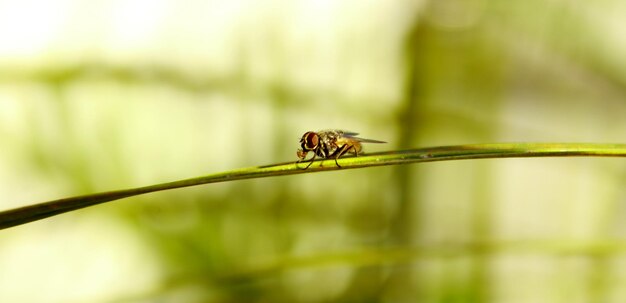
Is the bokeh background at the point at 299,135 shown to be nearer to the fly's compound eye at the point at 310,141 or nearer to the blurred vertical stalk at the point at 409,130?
the blurred vertical stalk at the point at 409,130

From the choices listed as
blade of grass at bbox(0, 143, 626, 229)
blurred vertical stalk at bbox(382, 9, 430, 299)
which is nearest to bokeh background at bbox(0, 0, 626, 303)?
blurred vertical stalk at bbox(382, 9, 430, 299)

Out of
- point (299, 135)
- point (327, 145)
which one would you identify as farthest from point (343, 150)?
point (299, 135)

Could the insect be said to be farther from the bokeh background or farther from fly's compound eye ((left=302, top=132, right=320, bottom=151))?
the bokeh background

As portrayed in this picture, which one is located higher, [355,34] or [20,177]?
[355,34]

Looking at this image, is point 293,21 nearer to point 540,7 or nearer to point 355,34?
point 355,34

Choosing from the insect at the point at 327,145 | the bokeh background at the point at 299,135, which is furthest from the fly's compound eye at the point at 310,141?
the bokeh background at the point at 299,135

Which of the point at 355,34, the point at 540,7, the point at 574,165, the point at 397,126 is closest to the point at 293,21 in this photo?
the point at 355,34

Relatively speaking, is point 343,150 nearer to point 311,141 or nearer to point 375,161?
point 311,141
